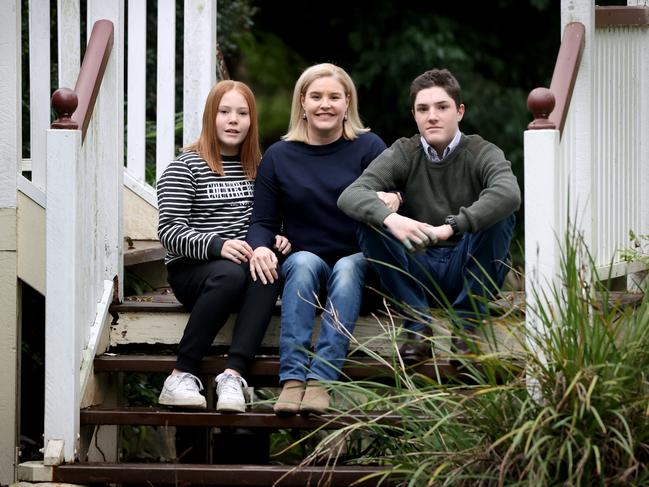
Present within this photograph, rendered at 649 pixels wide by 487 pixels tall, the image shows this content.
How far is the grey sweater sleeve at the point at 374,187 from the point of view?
420 centimetres

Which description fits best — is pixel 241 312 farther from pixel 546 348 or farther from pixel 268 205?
pixel 546 348

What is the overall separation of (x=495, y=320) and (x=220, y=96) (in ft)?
5.08

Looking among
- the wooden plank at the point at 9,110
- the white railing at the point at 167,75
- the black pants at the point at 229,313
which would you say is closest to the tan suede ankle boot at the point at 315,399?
the black pants at the point at 229,313

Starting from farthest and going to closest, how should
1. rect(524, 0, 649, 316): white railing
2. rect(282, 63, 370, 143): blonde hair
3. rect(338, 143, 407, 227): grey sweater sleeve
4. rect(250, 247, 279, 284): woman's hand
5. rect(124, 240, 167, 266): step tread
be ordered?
rect(124, 240, 167, 266): step tread, rect(282, 63, 370, 143): blonde hair, rect(250, 247, 279, 284): woman's hand, rect(338, 143, 407, 227): grey sweater sleeve, rect(524, 0, 649, 316): white railing

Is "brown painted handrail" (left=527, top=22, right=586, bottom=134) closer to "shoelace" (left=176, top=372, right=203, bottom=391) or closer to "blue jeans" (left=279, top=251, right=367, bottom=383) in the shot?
"blue jeans" (left=279, top=251, right=367, bottom=383)

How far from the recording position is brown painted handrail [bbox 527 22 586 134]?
12.9 ft

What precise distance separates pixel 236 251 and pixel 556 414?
1517 mm

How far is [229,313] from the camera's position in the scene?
4.46 metres

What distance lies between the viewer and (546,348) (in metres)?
3.50

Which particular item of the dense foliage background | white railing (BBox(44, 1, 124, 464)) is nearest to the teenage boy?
white railing (BBox(44, 1, 124, 464))

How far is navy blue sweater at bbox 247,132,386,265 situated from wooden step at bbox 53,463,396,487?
87cm

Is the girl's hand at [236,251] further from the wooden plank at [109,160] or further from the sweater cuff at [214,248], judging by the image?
the wooden plank at [109,160]

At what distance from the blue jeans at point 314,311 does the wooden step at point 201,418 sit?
5.5 inches

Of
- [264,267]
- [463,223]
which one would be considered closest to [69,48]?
[264,267]
